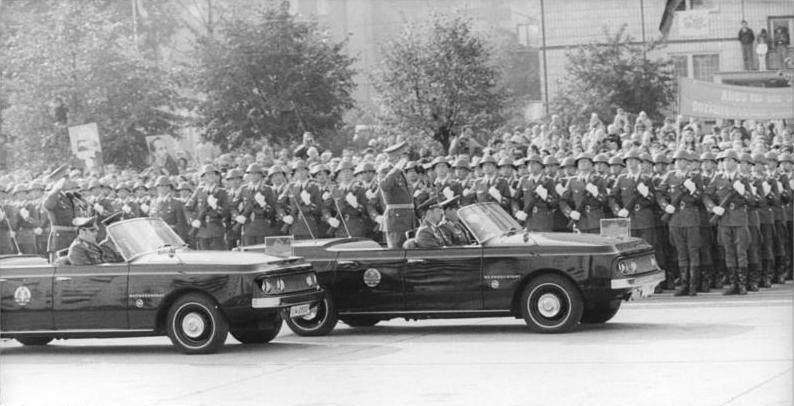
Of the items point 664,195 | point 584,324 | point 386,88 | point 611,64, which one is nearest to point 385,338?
point 584,324

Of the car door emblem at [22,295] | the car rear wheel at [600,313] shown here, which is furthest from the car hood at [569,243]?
the car door emblem at [22,295]

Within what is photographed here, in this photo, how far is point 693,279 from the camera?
19.0 meters

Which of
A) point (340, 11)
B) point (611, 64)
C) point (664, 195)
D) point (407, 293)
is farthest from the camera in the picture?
point (340, 11)

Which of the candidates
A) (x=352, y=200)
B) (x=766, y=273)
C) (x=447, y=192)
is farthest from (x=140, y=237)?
(x=766, y=273)

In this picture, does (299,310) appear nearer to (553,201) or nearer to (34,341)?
(34,341)

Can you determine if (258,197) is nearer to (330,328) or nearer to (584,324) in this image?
(330,328)

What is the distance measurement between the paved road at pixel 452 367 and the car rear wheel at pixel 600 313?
0.22m

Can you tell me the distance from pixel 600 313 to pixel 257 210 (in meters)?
7.34

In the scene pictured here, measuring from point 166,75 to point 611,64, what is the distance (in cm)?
1206

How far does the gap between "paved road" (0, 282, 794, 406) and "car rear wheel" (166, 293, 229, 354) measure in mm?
196

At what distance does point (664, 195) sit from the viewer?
1938 centimetres

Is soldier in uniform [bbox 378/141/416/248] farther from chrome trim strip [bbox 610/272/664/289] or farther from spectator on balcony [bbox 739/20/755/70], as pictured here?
spectator on balcony [bbox 739/20/755/70]

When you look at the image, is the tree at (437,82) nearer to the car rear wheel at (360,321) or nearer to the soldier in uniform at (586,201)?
the soldier in uniform at (586,201)

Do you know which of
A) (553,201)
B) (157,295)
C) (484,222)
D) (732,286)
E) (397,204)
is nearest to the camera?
(157,295)
